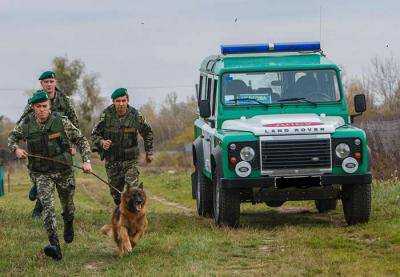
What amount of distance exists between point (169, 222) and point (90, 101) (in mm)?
77320

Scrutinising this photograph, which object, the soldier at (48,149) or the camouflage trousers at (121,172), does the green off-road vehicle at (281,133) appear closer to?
the camouflage trousers at (121,172)

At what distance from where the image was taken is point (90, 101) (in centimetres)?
9031

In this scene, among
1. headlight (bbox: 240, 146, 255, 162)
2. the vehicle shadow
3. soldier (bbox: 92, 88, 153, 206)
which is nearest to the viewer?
headlight (bbox: 240, 146, 255, 162)

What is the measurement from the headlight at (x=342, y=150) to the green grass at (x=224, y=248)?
1.02m

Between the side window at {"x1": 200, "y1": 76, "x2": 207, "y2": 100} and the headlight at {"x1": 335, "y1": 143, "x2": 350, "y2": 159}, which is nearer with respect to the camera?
the headlight at {"x1": 335, "y1": 143, "x2": 350, "y2": 159}

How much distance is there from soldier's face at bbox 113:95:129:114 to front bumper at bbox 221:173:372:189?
182cm

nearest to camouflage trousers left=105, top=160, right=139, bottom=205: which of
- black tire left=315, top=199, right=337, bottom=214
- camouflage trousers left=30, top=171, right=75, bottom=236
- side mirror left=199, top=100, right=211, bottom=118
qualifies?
side mirror left=199, top=100, right=211, bottom=118

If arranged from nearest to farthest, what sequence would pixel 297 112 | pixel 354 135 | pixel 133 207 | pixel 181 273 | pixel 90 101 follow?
pixel 181 273, pixel 133 207, pixel 354 135, pixel 297 112, pixel 90 101

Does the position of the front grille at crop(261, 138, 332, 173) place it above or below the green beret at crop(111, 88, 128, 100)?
below

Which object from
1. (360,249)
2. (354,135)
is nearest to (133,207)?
(360,249)

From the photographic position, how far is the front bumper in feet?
39.5

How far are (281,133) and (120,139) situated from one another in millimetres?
2389

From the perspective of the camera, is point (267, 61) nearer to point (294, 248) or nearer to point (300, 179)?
point (300, 179)

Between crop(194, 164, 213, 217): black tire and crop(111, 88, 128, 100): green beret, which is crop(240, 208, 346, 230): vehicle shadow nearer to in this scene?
crop(194, 164, 213, 217): black tire
